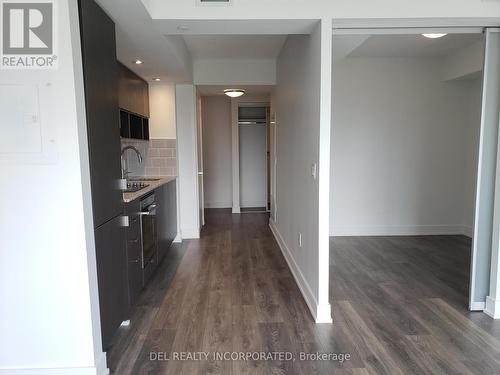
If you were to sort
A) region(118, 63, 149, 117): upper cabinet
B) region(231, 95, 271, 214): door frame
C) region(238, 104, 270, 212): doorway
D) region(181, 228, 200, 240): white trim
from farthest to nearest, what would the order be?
region(238, 104, 270, 212): doorway → region(231, 95, 271, 214): door frame → region(181, 228, 200, 240): white trim → region(118, 63, 149, 117): upper cabinet

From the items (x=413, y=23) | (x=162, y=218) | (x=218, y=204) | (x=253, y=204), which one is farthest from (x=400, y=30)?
(x=218, y=204)

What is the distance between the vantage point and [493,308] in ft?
8.59

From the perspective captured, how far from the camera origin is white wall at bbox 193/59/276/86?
15.8 ft

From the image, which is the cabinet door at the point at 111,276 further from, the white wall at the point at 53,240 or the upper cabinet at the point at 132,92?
the upper cabinet at the point at 132,92

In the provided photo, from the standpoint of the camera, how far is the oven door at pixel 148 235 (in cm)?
299

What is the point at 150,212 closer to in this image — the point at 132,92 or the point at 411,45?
the point at 132,92

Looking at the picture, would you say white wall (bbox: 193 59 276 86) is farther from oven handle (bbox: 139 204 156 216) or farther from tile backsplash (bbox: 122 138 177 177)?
oven handle (bbox: 139 204 156 216)

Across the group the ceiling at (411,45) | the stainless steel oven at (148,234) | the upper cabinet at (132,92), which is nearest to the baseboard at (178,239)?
the stainless steel oven at (148,234)

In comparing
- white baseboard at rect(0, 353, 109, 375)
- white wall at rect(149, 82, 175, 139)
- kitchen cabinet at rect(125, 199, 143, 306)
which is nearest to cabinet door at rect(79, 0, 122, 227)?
kitchen cabinet at rect(125, 199, 143, 306)

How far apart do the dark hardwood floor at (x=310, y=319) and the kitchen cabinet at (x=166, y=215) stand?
0.80 feet

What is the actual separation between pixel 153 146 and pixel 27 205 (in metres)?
3.01

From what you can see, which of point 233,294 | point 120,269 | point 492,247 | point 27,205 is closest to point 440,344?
point 492,247

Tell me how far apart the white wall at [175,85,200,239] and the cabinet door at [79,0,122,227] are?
2.46m

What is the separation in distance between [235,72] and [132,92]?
169 centimetres
